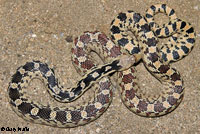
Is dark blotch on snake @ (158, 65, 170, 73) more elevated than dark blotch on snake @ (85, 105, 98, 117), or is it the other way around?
dark blotch on snake @ (158, 65, 170, 73)

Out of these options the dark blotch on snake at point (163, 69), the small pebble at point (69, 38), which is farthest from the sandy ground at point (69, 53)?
the dark blotch on snake at point (163, 69)

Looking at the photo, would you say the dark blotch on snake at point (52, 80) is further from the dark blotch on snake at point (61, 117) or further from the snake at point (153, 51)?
the snake at point (153, 51)

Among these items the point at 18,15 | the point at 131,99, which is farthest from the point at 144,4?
the point at 18,15

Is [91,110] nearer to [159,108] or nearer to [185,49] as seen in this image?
[159,108]

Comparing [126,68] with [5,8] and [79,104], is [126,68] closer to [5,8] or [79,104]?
[79,104]

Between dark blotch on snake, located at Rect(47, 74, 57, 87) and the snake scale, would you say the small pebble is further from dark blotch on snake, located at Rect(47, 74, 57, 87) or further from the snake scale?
dark blotch on snake, located at Rect(47, 74, 57, 87)

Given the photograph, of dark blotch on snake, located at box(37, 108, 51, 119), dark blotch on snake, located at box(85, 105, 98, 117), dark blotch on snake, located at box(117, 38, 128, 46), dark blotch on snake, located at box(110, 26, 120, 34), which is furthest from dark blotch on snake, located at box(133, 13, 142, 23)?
dark blotch on snake, located at box(37, 108, 51, 119)
